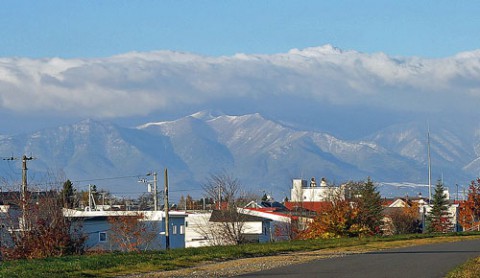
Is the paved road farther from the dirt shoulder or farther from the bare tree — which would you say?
the bare tree

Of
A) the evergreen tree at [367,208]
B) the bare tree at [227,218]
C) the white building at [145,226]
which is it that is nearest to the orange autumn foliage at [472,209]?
the evergreen tree at [367,208]

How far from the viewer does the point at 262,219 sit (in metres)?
85.1

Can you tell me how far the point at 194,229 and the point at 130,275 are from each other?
183 ft

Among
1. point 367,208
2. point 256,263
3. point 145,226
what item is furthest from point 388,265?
point 145,226

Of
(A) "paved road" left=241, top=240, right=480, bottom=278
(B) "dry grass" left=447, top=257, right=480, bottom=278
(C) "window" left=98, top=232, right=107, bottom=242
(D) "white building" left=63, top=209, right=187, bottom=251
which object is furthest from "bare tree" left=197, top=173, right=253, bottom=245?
(B) "dry grass" left=447, top=257, right=480, bottom=278

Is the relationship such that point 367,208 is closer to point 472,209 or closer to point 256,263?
point 256,263

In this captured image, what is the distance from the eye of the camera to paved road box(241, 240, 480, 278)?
27.7 m

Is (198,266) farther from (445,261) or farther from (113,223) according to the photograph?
(113,223)

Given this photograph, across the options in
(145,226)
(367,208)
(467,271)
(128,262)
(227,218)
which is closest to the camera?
(467,271)

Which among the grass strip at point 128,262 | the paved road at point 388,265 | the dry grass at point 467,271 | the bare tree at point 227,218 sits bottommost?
the dry grass at point 467,271

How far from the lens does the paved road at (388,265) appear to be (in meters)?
27.7

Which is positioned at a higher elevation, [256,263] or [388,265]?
[256,263]

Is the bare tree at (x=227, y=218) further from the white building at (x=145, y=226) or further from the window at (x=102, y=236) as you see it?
the window at (x=102, y=236)

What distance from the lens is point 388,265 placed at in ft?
102
